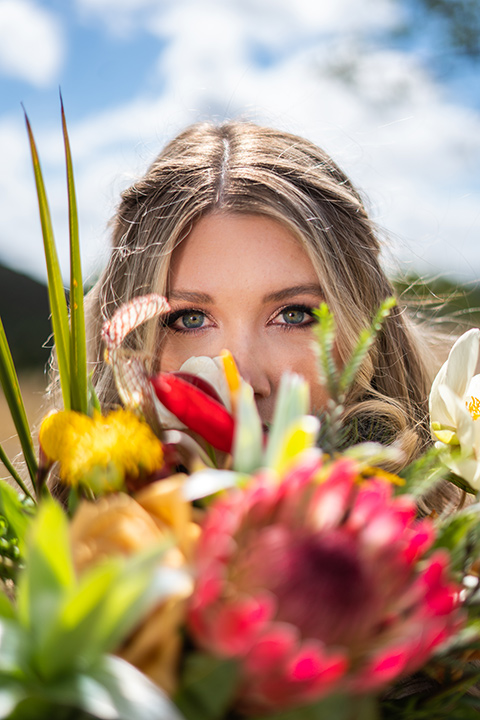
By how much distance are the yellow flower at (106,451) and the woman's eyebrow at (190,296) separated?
1.93 ft

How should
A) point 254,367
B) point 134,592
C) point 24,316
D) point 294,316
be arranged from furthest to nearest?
point 24,316 → point 294,316 → point 254,367 → point 134,592

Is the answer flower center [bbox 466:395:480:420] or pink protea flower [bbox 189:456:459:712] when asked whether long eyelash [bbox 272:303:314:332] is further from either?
pink protea flower [bbox 189:456:459:712]

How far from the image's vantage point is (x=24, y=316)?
6.50 metres

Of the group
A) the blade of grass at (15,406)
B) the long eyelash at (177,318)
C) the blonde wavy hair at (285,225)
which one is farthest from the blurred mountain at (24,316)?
the blade of grass at (15,406)

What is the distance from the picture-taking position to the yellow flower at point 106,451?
331mm

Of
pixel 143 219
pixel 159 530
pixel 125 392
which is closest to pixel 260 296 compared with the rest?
pixel 143 219

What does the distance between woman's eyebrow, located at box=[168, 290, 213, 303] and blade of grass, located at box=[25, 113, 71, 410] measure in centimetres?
47

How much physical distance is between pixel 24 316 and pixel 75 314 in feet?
21.0

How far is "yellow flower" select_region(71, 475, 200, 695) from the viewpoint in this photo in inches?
9.9

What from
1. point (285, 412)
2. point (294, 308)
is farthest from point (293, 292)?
point (285, 412)

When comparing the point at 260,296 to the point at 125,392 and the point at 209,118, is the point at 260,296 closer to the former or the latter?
the point at 125,392

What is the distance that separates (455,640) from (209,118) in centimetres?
132

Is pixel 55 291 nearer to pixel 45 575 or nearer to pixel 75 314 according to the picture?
pixel 75 314

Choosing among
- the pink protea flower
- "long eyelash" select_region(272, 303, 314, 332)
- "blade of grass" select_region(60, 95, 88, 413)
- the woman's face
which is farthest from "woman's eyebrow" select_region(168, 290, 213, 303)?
the pink protea flower
